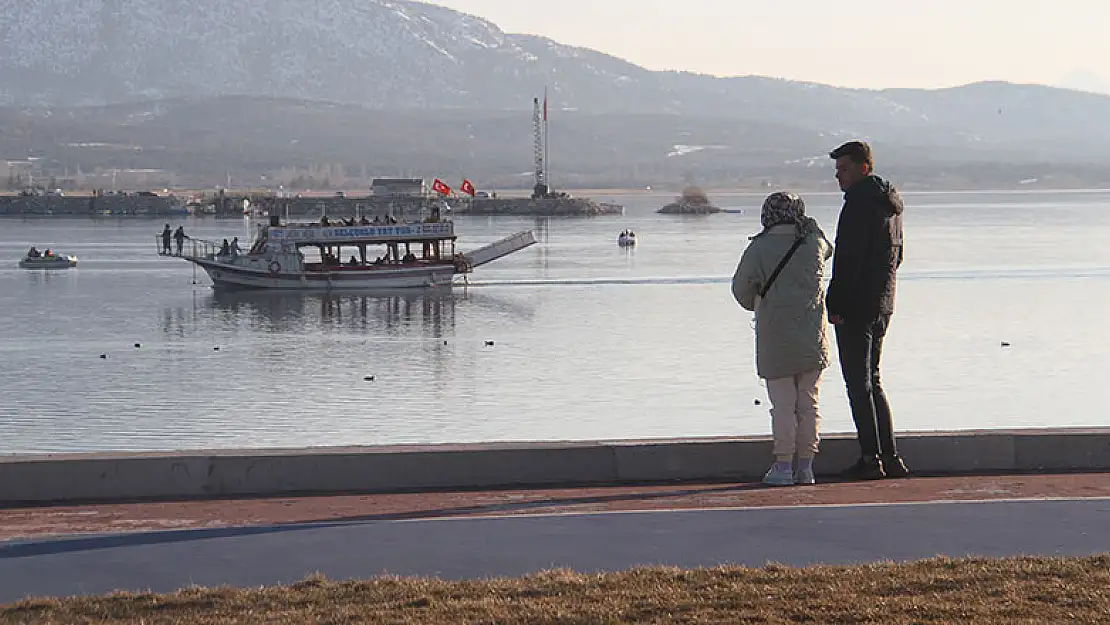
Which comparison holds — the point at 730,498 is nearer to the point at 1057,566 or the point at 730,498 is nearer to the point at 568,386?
the point at 1057,566

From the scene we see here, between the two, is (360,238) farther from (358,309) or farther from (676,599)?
(676,599)

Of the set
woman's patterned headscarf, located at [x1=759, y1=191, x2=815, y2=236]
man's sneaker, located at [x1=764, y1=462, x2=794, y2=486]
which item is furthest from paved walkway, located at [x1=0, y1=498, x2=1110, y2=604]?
woman's patterned headscarf, located at [x1=759, y1=191, x2=815, y2=236]

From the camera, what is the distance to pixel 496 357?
4016 cm

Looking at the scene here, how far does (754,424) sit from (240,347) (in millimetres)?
19535

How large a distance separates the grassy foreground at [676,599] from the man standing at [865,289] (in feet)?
9.88

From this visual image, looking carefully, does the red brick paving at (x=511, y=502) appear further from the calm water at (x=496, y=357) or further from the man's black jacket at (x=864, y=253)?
the calm water at (x=496, y=357)

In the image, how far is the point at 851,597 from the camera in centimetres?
759

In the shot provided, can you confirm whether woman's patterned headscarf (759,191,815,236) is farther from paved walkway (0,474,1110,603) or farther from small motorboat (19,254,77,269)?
small motorboat (19,254,77,269)

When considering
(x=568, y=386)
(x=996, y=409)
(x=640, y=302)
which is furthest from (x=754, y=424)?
(x=640, y=302)

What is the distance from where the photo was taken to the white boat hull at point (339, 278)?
214 ft

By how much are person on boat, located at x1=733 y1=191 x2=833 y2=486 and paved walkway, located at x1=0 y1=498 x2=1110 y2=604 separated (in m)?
1.03

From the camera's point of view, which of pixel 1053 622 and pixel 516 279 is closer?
pixel 1053 622

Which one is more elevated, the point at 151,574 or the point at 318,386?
the point at 151,574

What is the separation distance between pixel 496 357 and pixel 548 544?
3102cm
